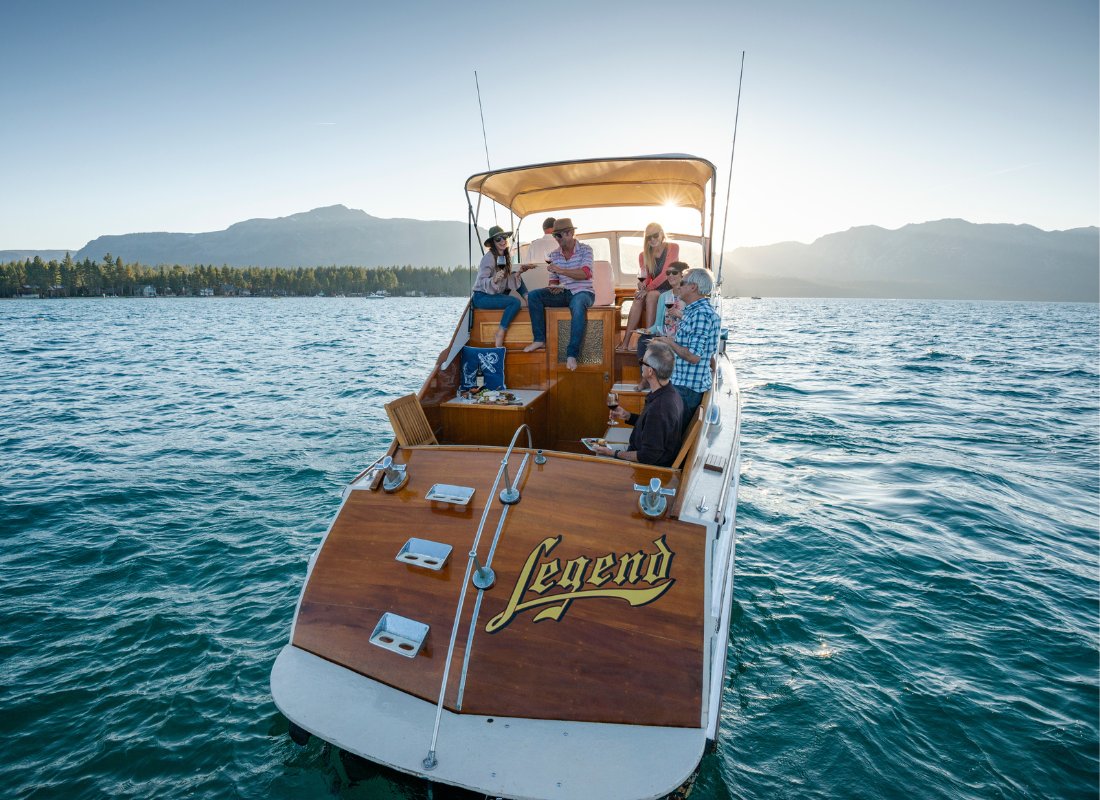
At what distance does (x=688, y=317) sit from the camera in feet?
17.0

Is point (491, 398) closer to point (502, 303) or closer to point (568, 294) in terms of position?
point (502, 303)

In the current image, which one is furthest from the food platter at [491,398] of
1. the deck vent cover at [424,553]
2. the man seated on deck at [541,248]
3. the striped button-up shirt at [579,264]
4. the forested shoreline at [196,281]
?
the forested shoreline at [196,281]

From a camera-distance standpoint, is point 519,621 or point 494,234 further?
point 494,234

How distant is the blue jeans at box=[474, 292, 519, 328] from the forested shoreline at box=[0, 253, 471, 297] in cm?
11146

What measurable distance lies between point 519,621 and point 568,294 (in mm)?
4776

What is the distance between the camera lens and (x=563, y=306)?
7.25m

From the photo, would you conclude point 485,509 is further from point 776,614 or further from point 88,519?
point 88,519

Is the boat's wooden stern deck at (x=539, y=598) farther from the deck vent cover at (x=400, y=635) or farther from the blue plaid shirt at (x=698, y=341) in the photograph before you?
the blue plaid shirt at (x=698, y=341)

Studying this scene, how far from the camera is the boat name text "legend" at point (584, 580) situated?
3479 millimetres

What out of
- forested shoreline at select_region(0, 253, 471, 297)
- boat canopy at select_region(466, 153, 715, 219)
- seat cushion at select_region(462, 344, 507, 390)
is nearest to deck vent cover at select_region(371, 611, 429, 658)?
seat cushion at select_region(462, 344, 507, 390)

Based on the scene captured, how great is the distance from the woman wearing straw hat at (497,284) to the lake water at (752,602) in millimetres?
3980

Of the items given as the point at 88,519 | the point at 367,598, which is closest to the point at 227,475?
the point at 88,519

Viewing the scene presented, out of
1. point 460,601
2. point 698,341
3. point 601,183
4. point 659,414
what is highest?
point 601,183

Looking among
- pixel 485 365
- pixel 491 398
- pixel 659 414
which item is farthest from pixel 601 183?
pixel 659 414
